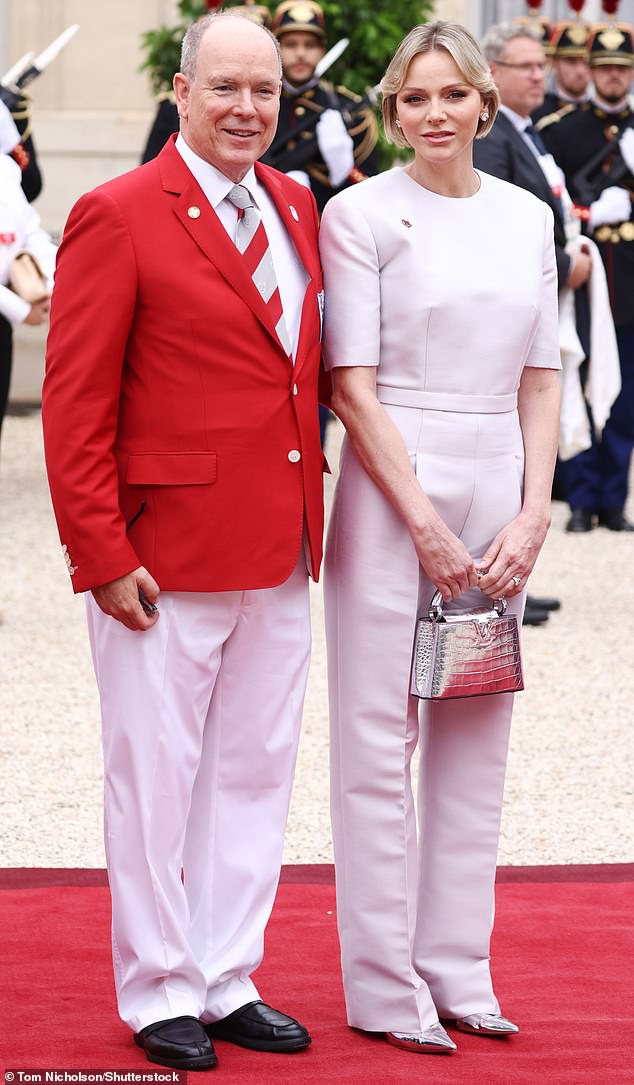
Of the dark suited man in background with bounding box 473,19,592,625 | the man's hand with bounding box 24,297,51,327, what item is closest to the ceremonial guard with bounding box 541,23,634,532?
the dark suited man in background with bounding box 473,19,592,625

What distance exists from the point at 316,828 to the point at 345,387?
1.70 metres

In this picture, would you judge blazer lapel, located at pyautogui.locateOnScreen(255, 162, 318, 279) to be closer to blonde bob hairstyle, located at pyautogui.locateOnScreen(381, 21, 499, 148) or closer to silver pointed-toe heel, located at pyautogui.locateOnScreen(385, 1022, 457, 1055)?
blonde bob hairstyle, located at pyautogui.locateOnScreen(381, 21, 499, 148)

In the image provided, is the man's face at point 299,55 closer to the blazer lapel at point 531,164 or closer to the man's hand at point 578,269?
the man's hand at point 578,269

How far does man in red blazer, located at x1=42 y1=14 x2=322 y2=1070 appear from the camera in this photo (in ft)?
9.34

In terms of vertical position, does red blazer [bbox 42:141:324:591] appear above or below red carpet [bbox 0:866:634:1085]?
above

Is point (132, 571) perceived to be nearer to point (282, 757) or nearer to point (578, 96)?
point (282, 757)

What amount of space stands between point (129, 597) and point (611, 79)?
19.4 ft

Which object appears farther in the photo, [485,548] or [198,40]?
[485,548]

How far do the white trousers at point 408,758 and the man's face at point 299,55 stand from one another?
4.91m

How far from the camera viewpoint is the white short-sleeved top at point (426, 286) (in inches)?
117

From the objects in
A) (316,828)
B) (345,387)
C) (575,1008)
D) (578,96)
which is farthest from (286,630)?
(578,96)

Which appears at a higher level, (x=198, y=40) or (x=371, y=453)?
(x=198, y=40)

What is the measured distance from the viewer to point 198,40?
288cm

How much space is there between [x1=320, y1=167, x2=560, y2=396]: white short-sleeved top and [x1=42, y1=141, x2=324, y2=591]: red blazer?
2.7 inches
